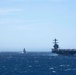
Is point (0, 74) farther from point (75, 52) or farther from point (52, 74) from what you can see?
point (75, 52)

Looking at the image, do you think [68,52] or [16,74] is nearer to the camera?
[16,74]

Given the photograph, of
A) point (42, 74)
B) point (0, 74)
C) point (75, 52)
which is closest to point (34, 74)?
point (42, 74)

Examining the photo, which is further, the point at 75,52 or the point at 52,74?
the point at 75,52

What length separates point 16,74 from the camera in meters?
75.9

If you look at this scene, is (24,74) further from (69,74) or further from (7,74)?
(69,74)

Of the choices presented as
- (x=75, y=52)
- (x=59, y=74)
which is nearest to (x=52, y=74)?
(x=59, y=74)

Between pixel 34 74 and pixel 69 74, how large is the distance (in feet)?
23.0

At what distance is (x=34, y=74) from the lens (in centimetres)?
7569

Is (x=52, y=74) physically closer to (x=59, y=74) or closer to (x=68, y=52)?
(x=59, y=74)

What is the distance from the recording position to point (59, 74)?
7581 cm

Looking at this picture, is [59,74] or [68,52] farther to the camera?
[68,52]

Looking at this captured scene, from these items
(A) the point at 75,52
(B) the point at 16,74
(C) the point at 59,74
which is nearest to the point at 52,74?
(C) the point at 59,74

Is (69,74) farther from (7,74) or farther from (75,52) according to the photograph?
(75,52)

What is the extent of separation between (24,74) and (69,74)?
907 cm
